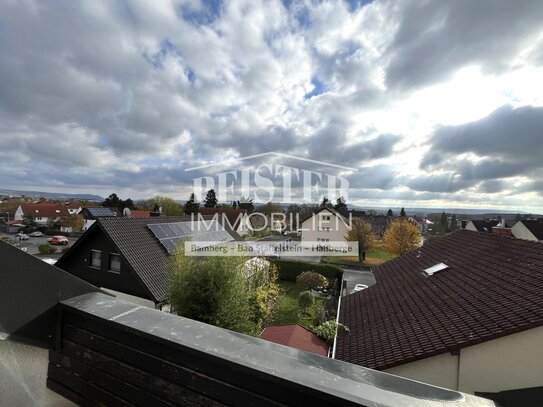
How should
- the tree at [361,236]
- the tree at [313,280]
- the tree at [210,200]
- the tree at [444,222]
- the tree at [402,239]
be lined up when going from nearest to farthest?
the tree at [313,280]
the tree at [402,239]
the tree at [361,236]
the tree at [444,222]
the tree at [210,200]

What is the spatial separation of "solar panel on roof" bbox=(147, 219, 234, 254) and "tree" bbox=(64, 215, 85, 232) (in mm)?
29276

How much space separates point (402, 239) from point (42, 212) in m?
55.2

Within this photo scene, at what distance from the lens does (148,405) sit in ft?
3.86

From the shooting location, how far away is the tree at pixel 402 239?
2402 centimetres

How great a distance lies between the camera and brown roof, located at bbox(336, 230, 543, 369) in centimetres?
496

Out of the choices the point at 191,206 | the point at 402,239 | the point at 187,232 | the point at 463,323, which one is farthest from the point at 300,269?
the point at 191,206

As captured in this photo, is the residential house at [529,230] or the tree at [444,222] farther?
the tree at [444,222]

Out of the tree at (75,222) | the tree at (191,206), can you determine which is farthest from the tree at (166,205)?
the tree at (75,222)

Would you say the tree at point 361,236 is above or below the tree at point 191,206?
below

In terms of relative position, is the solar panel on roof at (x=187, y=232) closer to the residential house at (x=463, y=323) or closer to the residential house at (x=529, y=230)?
the residential house at (x=463, y=323)

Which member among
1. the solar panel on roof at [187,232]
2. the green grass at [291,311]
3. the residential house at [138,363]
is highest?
the residential house at [138,363]

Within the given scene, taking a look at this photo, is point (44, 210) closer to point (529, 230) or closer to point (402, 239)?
point (402, 239)

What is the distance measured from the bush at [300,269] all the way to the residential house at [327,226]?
908 cm

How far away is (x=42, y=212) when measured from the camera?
46.6 meters
